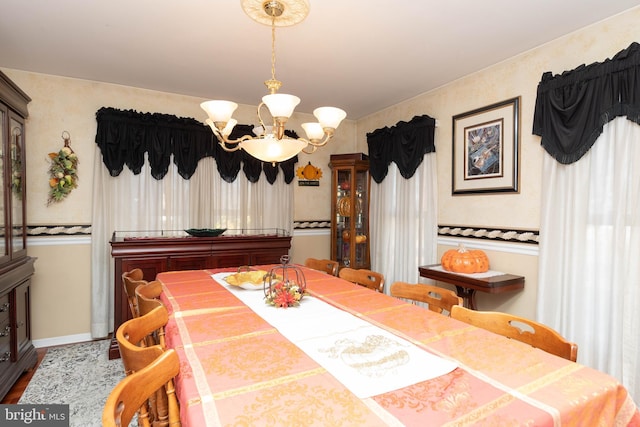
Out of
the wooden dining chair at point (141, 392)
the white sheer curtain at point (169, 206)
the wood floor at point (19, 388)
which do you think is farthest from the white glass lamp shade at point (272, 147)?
the wood floor at point (19, 388)

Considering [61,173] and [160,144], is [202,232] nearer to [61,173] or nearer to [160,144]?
[160,144]

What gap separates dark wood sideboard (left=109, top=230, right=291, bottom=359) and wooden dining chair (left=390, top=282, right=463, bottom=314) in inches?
74.6

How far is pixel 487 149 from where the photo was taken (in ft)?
9.75

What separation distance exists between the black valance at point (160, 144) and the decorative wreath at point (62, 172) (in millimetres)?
270

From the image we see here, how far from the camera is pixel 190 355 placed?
1.15 m

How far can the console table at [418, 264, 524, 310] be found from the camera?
8.22 ft

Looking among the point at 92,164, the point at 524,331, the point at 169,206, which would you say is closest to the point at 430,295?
the point at 524,331

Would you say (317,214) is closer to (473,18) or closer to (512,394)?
(473,18)

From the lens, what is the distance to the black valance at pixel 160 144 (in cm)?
333

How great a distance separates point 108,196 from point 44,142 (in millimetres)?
709

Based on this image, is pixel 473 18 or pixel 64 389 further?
pixel 64 389

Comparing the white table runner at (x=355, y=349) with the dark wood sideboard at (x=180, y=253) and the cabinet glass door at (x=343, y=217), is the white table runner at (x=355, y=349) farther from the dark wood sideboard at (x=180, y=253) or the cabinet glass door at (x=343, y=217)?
the cabinet glass door at (x=343, y=217)

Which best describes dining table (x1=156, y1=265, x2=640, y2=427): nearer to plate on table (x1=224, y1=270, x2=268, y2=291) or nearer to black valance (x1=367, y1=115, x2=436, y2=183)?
plate on table (x1=224, y1=270, x2=268, y2=291)

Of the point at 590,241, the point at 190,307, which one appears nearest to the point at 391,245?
the point at 590,241
